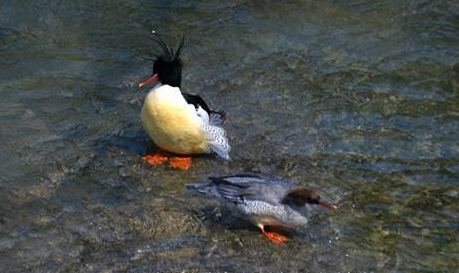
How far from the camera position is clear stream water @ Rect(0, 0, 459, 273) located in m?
7.67

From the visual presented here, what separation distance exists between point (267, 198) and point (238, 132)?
223 cm

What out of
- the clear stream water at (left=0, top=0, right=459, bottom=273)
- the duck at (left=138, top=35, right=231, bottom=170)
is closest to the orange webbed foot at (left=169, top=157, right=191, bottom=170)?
the duck at (left=138, top=35, right=231, bottom=170)

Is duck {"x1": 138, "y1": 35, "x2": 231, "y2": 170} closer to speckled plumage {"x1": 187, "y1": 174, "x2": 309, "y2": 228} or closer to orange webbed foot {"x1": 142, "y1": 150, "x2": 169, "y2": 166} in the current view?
orange webbed foot {"x1": 142, "y1": 150, "x2": 169, "y2": 166}

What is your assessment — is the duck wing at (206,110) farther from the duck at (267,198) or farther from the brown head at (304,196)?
the brown head at (304,196)

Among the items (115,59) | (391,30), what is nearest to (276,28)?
(391,30)

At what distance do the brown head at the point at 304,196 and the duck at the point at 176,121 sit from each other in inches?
61.1

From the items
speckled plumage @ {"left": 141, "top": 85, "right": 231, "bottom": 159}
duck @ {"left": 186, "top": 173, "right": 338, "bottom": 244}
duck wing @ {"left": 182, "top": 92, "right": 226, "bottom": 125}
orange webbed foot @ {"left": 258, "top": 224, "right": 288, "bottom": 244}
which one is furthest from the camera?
duck wing @ {"left": 182, "top": 92, "right": 226, "bottom": 125}

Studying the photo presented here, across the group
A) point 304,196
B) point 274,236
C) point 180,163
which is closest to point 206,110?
point 180,163

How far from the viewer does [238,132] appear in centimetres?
979

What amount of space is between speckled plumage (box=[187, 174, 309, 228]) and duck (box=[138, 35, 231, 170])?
118 cm

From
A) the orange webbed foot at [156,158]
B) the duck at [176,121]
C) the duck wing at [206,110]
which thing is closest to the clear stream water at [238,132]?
the orange webbed foot at [156,158]

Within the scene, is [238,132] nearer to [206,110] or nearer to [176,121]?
[206,110]

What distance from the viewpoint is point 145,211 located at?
26.7ft

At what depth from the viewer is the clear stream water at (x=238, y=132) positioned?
7668 millimetres
